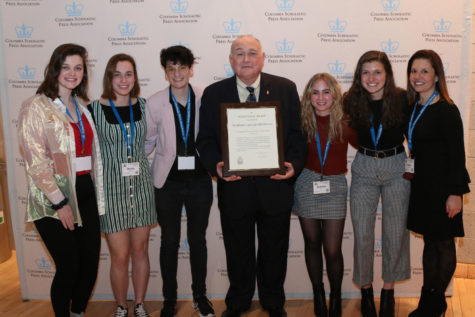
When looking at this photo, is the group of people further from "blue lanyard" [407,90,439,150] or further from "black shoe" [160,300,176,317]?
"black shoe" [160,300,176,317]

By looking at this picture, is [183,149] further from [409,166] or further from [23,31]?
[23,31]

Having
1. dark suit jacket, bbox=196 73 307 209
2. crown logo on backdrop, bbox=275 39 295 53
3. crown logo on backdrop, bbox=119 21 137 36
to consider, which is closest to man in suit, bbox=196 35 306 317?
dark suit jacket, bbox=196 73 307 209

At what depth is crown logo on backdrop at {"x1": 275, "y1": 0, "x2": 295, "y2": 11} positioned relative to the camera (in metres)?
3.27

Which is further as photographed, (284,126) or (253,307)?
(253,307)

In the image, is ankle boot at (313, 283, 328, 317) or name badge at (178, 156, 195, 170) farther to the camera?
ankle boot at (313, 283, 328, 317)

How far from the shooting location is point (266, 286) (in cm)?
296

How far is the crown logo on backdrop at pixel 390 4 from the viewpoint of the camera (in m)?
3.25

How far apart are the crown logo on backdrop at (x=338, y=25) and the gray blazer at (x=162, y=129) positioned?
130 cm

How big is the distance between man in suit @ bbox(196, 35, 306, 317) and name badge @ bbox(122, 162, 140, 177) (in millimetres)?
458

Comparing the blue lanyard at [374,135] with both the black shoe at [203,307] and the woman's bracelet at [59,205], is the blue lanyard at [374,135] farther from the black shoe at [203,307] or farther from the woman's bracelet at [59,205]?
the woman's bracelet at [59,205]

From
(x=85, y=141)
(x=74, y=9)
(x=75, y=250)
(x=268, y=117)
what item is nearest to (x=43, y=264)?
(x=75, y=250)

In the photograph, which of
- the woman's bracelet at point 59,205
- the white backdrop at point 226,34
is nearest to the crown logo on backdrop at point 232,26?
the white backdrop at point 226,34

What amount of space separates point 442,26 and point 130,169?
Result: 8.98ft

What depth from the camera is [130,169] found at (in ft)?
9.04
